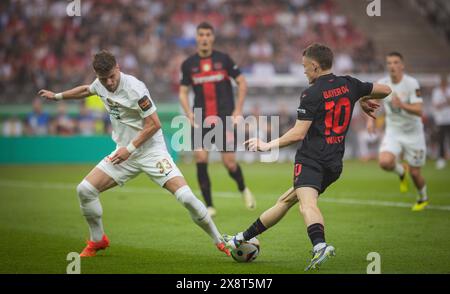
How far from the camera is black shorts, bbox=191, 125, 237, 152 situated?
13.3 meters

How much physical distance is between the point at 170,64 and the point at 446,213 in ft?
62.1

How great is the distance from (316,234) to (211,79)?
239 inches

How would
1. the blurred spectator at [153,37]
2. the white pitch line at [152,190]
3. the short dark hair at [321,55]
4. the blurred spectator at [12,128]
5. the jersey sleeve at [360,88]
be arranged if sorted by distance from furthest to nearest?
the blurred spectator at [153,37] → the blurred spectator at [12,128] → the white pitch line at [152,190] → the jersey sleeve at [360,88] → the short dark hair at [321,55]

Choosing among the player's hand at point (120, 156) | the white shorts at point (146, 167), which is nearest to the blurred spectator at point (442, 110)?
the white shorts at point (146, 167)

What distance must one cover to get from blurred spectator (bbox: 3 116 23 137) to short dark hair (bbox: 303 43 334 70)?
19.9 m

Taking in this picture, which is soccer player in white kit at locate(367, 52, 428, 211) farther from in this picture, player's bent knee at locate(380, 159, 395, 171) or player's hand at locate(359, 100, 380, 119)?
player's hand at locate(359, 100, 380, 119)

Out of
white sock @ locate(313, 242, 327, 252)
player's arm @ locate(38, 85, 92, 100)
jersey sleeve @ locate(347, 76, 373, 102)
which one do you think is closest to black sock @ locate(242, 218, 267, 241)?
white sock @ locate(313, 242, 327, 252)

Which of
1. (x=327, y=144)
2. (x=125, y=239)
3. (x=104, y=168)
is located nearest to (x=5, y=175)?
(x=125, y=239)

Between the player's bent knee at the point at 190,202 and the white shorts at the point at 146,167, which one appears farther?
the white shorts at the point at 146,167

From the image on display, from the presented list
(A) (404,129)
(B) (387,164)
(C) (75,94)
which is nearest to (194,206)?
(C) (75,94)

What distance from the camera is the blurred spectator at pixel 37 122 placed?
26.9 metres

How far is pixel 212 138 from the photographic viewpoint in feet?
43.5

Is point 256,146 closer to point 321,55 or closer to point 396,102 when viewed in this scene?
point 321,55

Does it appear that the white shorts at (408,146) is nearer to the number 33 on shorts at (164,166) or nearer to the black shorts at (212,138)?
the black shorts at (212,138)
